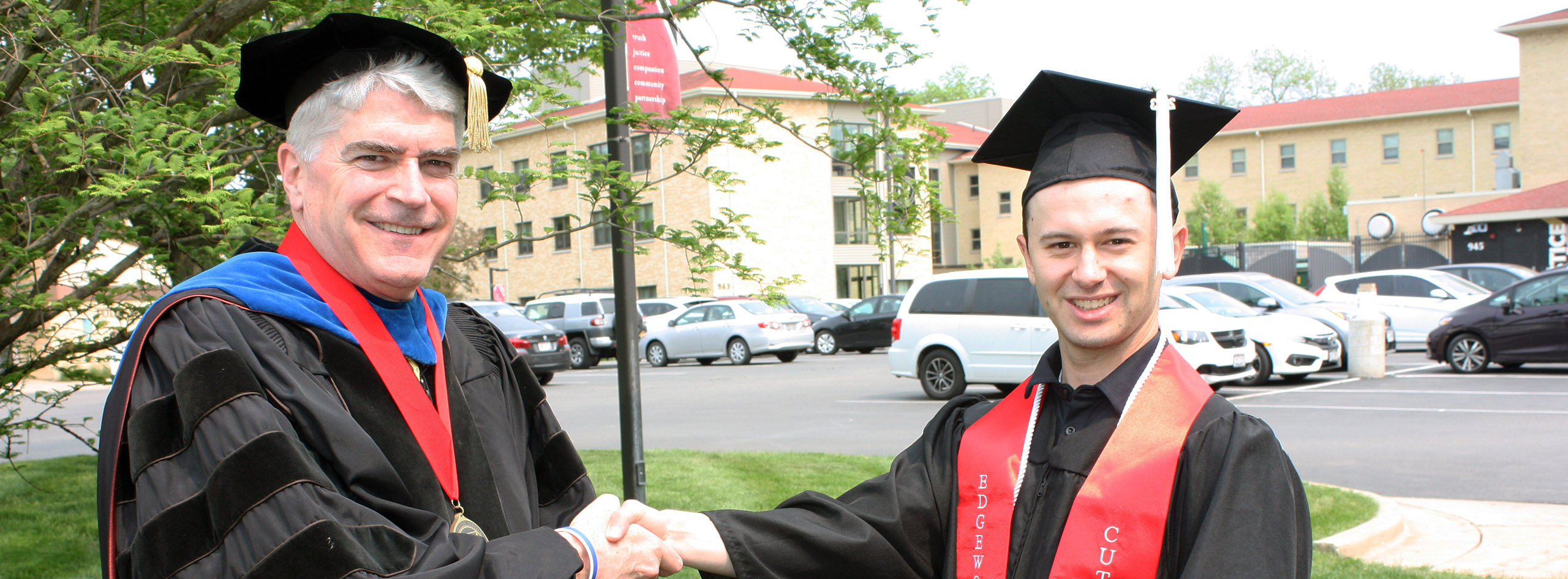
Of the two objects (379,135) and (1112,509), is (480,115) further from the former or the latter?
(1112,509)

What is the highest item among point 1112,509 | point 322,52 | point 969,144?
point 969,144

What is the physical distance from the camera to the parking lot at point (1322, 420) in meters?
8.07

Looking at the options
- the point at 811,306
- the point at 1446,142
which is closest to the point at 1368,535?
the point at 811,306

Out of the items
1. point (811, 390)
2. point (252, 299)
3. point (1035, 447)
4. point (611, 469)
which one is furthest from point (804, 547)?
point (811, 390)

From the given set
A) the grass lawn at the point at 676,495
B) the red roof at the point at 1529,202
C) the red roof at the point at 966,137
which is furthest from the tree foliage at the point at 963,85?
the grass lawn at the point at 676,495

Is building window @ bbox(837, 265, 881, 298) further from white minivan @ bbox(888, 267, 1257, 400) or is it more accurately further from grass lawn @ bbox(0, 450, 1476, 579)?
grass lawn @ bbox(0, 450, 1476, 579)

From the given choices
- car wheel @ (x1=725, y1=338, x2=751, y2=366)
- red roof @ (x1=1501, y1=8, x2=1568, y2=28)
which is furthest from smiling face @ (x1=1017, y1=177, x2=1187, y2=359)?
red roof @ (x1=1501, y1=8, x2=1568, y2=28)

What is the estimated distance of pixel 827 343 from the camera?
24562 mm

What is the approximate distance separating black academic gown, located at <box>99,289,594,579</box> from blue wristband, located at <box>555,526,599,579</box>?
89mm

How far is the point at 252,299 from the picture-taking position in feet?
6.55

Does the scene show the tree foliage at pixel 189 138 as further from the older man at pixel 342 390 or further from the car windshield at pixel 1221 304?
the car windshield at pixel 1221 304

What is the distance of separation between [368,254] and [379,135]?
9.5 inches

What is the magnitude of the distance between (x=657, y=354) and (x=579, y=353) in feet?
5.81

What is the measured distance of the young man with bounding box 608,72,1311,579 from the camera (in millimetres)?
2012
